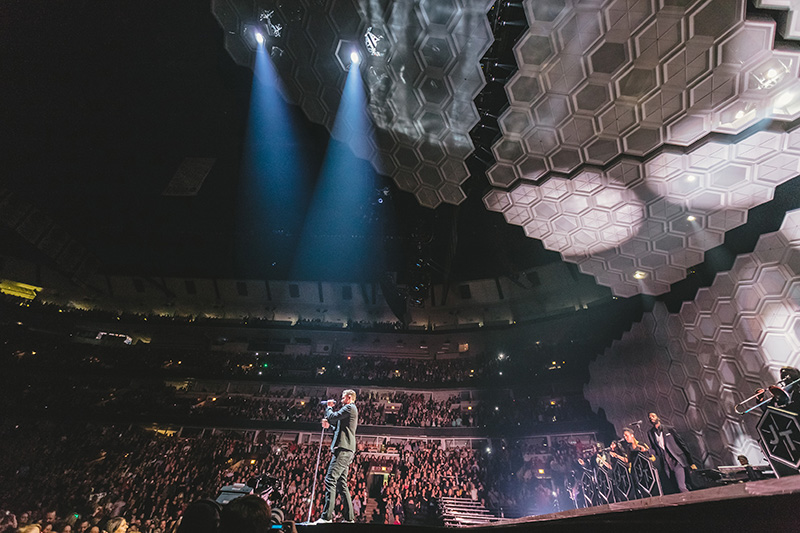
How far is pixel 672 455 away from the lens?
241 inches

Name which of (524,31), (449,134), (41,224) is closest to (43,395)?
(41,224)

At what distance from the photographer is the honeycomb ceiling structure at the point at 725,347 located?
6.00 meters

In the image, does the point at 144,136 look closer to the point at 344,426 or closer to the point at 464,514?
the point at 344,426

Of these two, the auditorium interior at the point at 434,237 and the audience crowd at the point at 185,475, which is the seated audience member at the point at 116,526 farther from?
the audience crowd at the point at 185,475

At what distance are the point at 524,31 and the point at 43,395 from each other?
→ 2771 cm

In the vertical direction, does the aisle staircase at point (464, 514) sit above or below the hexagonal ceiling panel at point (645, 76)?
below

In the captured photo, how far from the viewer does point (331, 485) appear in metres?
4.61

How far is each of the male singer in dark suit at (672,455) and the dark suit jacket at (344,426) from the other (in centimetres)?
570

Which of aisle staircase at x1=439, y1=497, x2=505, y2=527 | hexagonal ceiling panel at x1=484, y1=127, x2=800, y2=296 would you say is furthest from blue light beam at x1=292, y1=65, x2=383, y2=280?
aisle staircase at x1=439, y1=497, x2=505, y2=527

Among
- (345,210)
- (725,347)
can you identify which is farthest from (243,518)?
(345,210)

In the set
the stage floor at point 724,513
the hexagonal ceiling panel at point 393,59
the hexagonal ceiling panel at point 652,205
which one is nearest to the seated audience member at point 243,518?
the stage floor at point 724,513

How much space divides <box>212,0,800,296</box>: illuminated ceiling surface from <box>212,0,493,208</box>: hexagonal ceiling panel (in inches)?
1.0

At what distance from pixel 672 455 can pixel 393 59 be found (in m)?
9.25

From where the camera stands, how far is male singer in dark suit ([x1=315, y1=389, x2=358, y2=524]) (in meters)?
4.58
